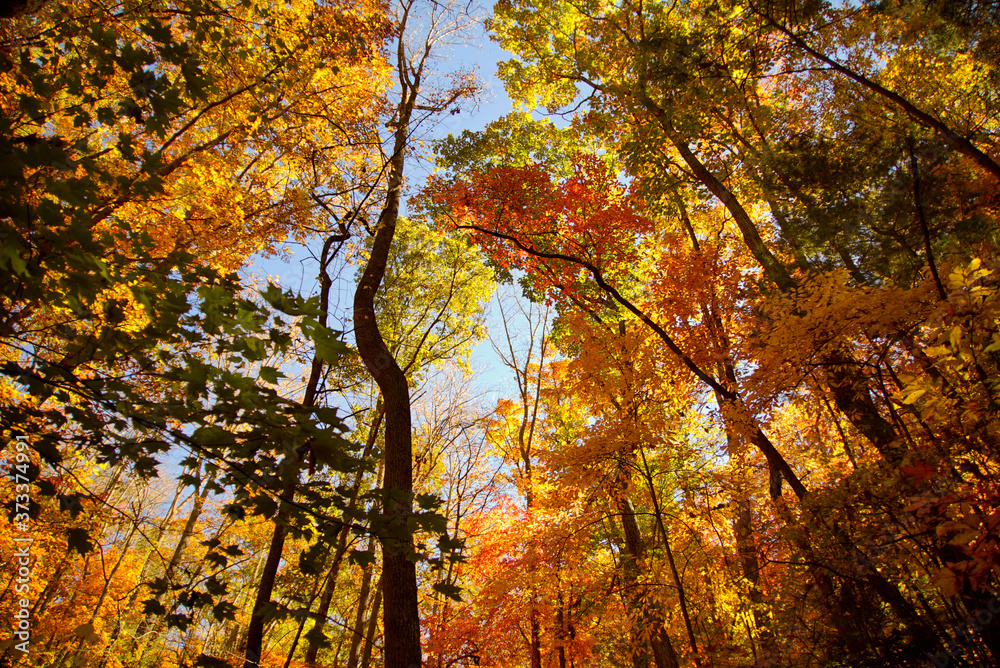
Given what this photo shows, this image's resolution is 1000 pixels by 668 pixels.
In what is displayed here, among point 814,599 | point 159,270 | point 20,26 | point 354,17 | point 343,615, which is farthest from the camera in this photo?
point 343,615

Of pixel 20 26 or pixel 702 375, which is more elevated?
pixel 20 26

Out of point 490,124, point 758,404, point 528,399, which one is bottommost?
point 758,404

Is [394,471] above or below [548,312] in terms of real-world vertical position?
below

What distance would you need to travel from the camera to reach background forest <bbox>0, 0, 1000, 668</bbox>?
1894mm

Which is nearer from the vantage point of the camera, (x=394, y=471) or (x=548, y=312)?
(x=394, y=471)

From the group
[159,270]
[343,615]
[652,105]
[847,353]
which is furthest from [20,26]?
[343,615]

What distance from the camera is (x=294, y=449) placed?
1.59 m

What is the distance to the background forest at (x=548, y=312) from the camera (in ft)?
6.21

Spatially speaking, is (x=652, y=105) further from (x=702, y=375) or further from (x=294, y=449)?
(x=294, y=449)

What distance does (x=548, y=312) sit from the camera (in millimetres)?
12125

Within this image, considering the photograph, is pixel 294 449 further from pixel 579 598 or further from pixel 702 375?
pixel 579 598

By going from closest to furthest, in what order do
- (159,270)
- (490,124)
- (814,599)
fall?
(159,270) → (814,599) → (490,124)

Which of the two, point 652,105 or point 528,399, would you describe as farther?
point 528,399

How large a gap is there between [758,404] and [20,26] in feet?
26.8
